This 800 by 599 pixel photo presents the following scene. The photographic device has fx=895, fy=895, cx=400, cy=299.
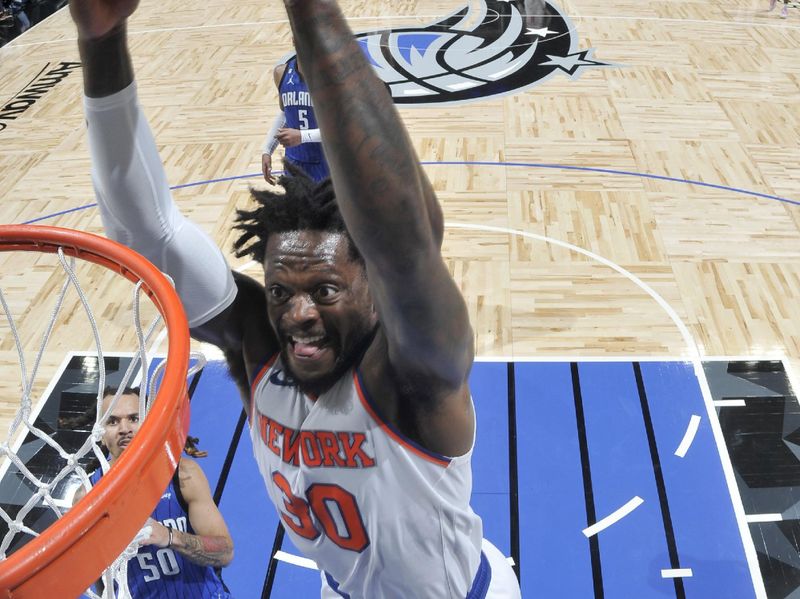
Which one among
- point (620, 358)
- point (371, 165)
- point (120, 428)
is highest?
point (371, 165)

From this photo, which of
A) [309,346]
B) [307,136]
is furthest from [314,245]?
[307,136]

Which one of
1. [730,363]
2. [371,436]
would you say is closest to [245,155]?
[730,363]

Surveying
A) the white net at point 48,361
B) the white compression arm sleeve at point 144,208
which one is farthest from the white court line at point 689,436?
the white compression arm sleeve at point 144,208

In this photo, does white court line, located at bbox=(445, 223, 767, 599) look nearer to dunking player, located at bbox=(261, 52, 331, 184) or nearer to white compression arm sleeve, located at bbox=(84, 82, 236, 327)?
dunking player, located at bbox=(261, 52, 331, 184)

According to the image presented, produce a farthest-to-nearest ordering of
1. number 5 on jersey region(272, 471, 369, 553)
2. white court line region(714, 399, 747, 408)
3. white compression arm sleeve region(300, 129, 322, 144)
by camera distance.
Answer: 1. white compression arm sleeve region(300, 129, 322, 144)
2. white court line region(714, 399, 747, 408)
3. number 5 on jersey region(272, 471, 369, 553)

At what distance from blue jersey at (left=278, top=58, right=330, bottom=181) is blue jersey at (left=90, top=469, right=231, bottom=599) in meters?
3.46

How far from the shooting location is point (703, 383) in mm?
5520

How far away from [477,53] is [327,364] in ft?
31.5

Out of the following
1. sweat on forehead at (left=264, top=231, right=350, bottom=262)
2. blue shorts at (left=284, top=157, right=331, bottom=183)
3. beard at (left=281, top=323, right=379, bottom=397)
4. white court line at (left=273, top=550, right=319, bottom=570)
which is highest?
sweat on forehead at (left=264, top=231, right=350, bottom=262)

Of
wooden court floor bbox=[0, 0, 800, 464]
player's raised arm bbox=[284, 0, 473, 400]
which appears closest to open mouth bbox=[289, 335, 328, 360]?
player's raised arm bbox=[284, 0, 473, 400]

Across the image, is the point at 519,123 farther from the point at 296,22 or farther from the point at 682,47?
the point at 296,22

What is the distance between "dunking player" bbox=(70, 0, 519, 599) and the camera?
6.12ft

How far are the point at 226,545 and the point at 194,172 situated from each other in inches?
218

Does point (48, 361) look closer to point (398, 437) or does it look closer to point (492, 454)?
point (492, 454)
